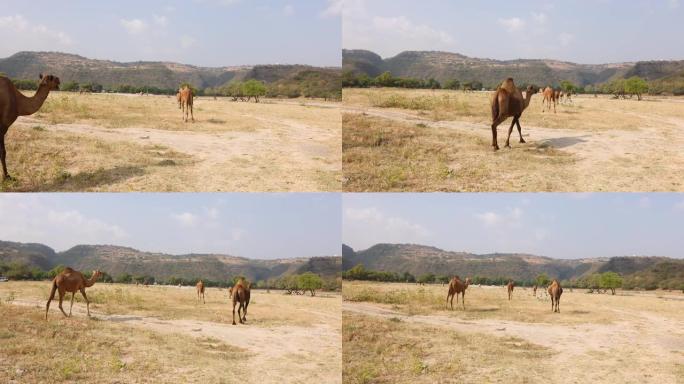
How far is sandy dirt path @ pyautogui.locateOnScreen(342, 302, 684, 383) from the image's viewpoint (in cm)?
1229

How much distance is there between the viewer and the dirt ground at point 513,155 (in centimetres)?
1477

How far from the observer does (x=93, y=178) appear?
14.1m

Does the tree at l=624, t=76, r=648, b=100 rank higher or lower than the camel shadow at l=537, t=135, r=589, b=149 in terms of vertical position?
higher

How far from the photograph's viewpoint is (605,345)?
14719 mm

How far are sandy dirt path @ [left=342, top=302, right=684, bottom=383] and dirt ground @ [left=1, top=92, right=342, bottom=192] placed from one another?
20.8 feet

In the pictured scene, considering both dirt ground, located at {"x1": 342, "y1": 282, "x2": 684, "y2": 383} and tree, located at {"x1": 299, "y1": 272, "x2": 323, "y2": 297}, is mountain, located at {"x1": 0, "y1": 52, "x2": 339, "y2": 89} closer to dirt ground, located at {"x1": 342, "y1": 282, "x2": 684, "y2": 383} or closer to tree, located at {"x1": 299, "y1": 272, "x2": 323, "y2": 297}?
tree, located at {"x1": 299, "y1": 272, "x2": 323, "y2": 297}

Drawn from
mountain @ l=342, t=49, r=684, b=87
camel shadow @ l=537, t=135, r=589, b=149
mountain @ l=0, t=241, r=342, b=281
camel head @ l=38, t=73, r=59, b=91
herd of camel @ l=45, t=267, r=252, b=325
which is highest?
mountain @ l=342, t=49, r=684, b=87

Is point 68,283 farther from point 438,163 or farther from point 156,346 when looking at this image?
point 438,163

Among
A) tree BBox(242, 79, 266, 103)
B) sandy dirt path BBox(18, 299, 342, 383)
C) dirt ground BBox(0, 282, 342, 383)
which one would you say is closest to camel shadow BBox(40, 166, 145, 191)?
dirt ground BBox(0, 282, 342, 383)

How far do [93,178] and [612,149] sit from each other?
1866 centimetres

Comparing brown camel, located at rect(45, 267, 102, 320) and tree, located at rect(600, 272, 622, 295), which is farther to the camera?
tree, located at rect(600, 272, 622, 295)

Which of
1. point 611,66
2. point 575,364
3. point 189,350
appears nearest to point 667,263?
point 575,364

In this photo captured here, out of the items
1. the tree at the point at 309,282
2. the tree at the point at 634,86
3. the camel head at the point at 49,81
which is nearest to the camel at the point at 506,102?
the camel head at the point at 49,81

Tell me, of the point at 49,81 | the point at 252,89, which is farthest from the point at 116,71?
the point at 49,81
